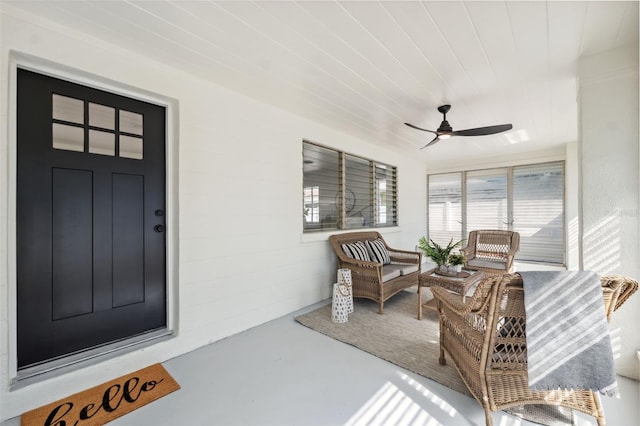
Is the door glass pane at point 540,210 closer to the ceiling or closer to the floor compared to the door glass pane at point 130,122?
closer to the floor

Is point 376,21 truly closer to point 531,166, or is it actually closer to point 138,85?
point 138,85

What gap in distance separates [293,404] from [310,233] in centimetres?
220

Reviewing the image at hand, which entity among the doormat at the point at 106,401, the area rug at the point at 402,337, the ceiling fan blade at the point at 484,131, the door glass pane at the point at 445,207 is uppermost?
the ceiling fan blade at the point at 484,131

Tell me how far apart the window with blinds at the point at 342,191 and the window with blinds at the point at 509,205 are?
208 cm

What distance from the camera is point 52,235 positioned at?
76.7 inches

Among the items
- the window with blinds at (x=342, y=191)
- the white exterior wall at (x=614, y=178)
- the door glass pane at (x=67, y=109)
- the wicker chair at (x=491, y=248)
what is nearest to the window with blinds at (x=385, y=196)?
the window with blinds at (x=342, y=191)

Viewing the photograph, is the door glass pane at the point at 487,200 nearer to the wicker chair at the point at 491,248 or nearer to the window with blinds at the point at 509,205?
the window with blinds at the point at 509,205

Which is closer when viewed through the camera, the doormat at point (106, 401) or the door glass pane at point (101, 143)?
the doormat at point (106, 401)

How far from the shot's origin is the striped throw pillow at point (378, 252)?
13.1 feet

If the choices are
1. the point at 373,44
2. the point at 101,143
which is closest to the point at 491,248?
the point at 373,44

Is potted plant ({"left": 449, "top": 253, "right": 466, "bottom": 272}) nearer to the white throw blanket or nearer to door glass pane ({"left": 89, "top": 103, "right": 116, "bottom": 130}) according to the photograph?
the white throw blanket

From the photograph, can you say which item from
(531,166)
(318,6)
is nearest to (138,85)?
(318,6)

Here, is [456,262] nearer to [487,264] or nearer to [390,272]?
[390,272]

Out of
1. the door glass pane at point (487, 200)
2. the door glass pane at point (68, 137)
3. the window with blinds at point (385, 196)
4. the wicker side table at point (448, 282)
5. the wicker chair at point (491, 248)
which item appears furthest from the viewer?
the door glass pane at point (487, 200)
